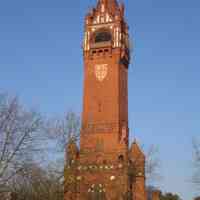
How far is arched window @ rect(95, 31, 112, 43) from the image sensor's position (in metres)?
46.6

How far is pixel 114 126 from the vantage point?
43.3 m

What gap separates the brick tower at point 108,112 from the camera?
40.0 m

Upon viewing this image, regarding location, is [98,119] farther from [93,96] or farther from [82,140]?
[82,140]

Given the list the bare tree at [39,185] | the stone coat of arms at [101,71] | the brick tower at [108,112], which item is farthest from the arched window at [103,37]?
the bare tree at [39,185]

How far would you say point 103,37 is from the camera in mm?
46906

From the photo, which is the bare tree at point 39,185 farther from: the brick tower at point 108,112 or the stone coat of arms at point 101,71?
the stone coat of arms at point 101,71

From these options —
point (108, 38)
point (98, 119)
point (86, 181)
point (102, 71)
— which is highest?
point (108, 38)

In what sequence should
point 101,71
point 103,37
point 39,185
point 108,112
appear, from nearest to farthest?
point 39,185
point 108,112
point 101,71
point 103,37

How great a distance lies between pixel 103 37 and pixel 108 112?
8.82 m

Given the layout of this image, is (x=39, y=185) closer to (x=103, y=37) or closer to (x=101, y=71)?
(x=101, y=71)

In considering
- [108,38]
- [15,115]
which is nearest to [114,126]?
[108,38]

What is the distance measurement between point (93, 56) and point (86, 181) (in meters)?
14.2

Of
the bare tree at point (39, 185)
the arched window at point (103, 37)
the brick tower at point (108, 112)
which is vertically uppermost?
the arched window at point (103, 37)

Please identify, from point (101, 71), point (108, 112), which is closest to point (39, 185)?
point (108, 112)
